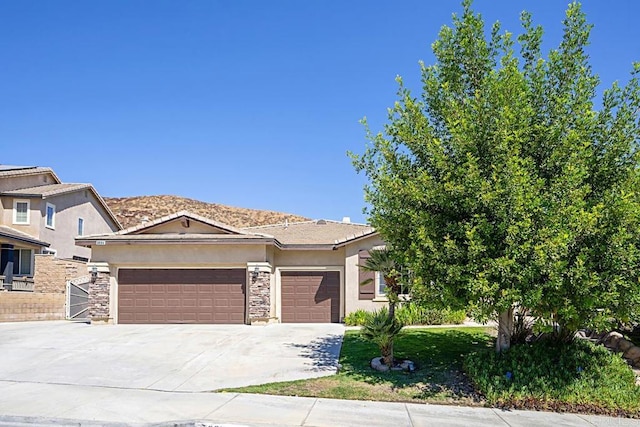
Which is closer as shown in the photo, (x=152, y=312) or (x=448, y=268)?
(x=448, y=268)

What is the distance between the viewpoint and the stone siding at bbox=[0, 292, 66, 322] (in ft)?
68.8

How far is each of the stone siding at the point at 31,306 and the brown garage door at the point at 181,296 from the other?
4774 millimetres

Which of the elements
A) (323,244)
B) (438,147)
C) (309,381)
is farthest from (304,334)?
(438,147)

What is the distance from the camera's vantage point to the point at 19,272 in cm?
2819

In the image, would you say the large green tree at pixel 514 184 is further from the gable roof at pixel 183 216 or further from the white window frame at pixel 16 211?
the white window frame at pixel 16 211

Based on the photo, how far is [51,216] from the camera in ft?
94.9

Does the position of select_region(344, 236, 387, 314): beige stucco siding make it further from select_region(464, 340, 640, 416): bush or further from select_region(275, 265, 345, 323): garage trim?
select_region(464, 340, 640, 416): bush

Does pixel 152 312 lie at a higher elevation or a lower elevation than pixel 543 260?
lower

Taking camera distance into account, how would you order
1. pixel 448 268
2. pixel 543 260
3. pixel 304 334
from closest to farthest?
pixel 543 260, pixel 448 268, pixel 304 334

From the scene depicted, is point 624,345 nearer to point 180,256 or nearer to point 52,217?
point 180,256

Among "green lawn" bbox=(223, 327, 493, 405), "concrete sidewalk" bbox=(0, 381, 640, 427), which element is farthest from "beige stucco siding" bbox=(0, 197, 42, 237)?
"green lawn" bbox=(223, 327, 493, 405)

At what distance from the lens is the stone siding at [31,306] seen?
826 inches

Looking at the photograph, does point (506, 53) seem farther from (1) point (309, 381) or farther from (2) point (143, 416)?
(2) point (143, 416)

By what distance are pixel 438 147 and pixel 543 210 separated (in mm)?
2370
